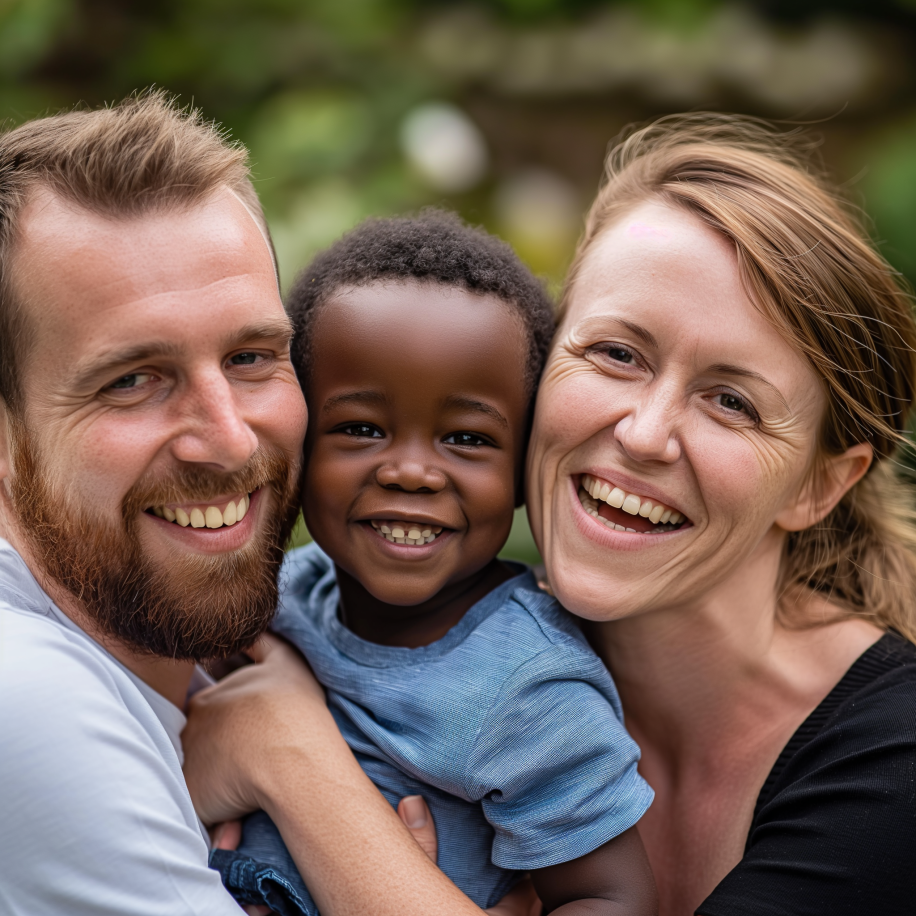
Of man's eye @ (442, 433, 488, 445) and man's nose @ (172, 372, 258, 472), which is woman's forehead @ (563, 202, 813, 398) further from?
man's nose @ (172, 372, 258, 472)

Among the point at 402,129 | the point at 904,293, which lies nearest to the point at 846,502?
the point at 904,293

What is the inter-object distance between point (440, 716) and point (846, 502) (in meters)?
1.41

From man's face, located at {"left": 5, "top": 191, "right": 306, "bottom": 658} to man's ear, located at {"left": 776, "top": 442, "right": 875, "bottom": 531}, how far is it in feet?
4.37

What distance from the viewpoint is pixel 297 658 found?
2.57 m

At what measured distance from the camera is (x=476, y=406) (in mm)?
2334

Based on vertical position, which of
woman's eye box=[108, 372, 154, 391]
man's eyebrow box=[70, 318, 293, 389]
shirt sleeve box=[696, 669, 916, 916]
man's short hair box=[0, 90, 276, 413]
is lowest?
shirt sleeve box=[696, 669, 916, 916]

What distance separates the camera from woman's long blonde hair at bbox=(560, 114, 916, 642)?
91.4 inches

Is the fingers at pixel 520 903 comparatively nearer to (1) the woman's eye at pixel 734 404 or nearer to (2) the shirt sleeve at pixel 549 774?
(2) the shirt sleeve at pixel 549 774

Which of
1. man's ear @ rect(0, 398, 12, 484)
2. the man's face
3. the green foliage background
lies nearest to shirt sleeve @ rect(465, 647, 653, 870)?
the man's face

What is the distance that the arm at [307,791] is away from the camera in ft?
6.82

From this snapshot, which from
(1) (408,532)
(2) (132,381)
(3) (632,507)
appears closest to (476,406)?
(1) (408,532)

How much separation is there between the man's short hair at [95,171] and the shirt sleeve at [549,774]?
125 cm

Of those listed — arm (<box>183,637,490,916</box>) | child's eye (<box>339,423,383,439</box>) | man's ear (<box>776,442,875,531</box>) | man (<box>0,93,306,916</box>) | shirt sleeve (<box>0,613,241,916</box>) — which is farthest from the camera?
man's ear (<box>776,442,875,531</box>)

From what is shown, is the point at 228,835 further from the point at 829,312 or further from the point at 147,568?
the point at 829,312
